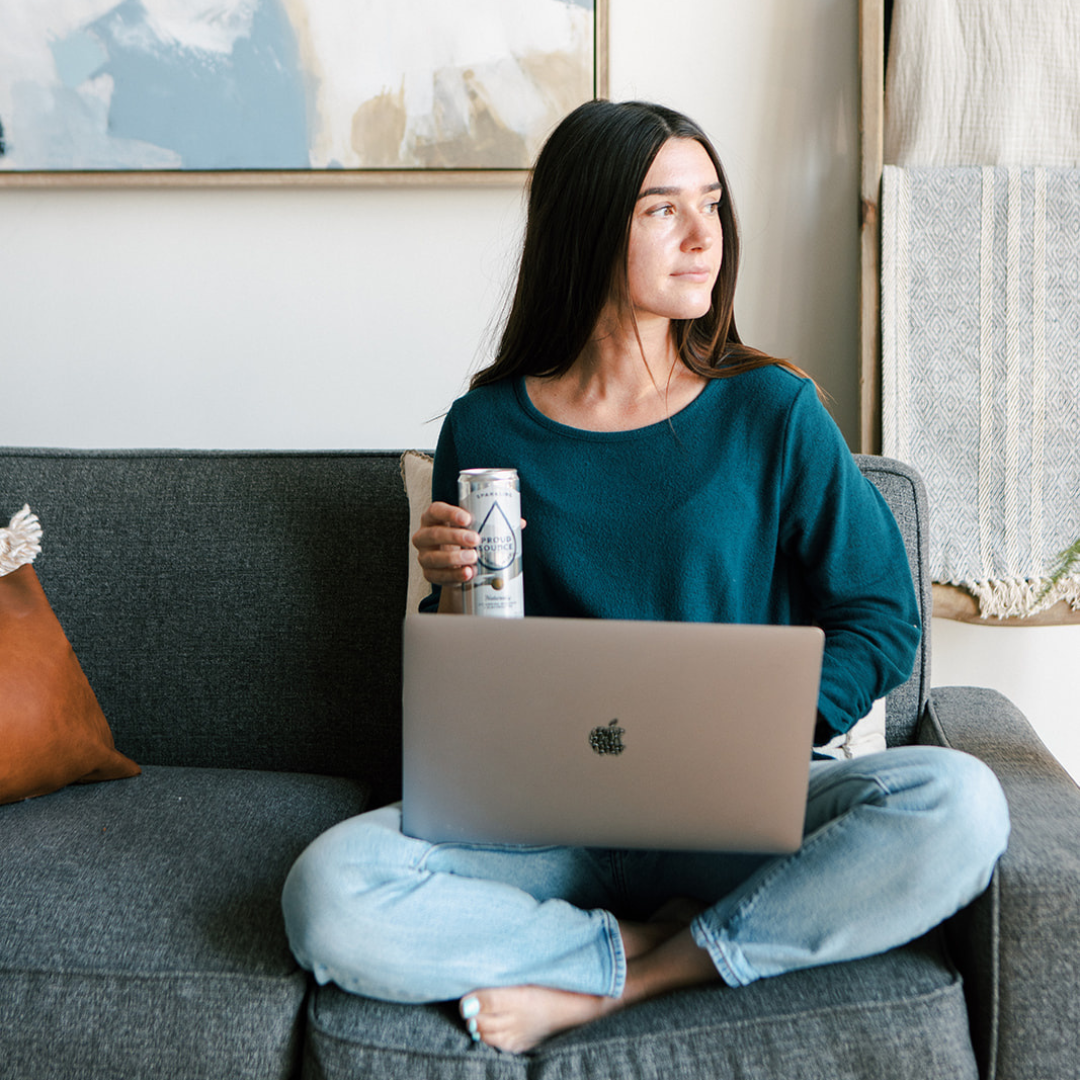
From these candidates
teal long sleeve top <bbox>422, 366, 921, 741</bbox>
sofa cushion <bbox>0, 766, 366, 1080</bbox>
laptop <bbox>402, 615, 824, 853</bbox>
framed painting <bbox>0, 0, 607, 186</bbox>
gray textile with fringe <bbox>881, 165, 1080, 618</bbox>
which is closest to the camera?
laptop <bbox>402, 615, 824, 853</bbox>

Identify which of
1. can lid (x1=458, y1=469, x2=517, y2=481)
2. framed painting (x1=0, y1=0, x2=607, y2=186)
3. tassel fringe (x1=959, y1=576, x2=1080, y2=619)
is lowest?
tassel fringe (x1=959, y1=576, x2=1080, y2=619)

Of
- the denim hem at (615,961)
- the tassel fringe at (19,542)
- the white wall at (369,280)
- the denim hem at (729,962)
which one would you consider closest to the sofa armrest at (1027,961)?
the denim hem at (729,962)

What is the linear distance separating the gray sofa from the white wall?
0.33 meters

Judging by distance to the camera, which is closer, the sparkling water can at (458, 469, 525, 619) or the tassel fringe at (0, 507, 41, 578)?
the sparkling water can at (458, 469, 525, 619)

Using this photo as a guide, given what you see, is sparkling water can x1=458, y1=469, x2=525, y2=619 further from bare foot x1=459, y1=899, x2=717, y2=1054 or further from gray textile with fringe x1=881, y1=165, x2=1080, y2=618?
gray textile with fringe x1=881, y1=165, x2=1080, y2=618

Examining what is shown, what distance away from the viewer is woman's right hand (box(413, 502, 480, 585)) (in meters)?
0.92

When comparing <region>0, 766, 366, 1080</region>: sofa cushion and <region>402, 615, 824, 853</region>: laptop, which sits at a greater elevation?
<region>402, 615, 824, 853</region>: laptop

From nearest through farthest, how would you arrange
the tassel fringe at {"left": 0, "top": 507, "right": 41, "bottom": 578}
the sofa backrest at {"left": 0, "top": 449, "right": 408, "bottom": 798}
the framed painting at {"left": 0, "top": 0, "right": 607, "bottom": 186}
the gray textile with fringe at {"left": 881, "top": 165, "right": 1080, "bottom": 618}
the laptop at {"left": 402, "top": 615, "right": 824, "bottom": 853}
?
the laptop at {"left": 402, "top": 615, "right": 824, "bottom": 853}, the tassel fringe at {"left": 0, "top": 507, "right": 41, "bottom": 578}, the sofa backrest at {"left": 0, "top": 449, "right": 408, "bottom": 798}, the gray textile with fringe at {"left": 881, "top": 165, "right": 1080, "bottom": 618}, the framed painting at {"left": 0, "top": 0, "right": 607, "bottom": 186}

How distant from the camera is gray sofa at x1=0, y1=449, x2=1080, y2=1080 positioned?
0.85 metres

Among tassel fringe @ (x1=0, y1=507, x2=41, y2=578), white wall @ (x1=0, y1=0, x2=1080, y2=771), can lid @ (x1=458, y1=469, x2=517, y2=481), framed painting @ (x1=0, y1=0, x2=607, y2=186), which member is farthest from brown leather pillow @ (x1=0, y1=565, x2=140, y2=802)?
framed painting @ (x1=0, y1=0, x2=607, y2=186)

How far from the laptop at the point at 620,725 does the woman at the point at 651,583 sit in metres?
0.12

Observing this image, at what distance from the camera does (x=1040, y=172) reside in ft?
4.96

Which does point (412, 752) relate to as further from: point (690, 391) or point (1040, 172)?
point (1040, 172)

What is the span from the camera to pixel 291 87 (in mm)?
1654
